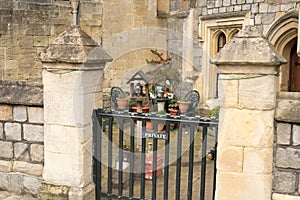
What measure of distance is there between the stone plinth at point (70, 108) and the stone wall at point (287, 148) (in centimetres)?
183

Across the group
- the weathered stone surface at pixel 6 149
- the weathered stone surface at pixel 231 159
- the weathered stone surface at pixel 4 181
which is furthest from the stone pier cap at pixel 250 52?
the weathered stone surface at pixel 4 181

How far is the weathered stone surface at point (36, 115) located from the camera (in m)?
4.41

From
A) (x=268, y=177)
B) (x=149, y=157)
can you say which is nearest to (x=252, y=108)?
(x=268, y=177)

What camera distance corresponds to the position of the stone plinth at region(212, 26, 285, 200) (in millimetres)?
3455

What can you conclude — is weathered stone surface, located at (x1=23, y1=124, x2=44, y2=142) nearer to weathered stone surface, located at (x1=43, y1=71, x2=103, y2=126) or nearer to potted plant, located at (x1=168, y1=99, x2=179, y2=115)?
weathered stone surface, located at (x1=43, y1=71, x2=103, y2=126)

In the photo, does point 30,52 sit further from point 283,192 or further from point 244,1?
point 283,192

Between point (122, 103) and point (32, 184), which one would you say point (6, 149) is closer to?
point (32, 184)

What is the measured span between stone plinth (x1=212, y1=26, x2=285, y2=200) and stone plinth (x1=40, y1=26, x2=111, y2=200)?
52.6 inches

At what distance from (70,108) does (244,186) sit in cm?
181

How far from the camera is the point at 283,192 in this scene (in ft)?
11.8

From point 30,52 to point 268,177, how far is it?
7393mm

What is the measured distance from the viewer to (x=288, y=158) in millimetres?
3535

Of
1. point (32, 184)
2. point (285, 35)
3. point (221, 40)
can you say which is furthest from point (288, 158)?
point (221, 40)

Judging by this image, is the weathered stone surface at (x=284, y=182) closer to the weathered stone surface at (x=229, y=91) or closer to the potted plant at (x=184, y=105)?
the weathered stone surface at (x=229, y=91)
